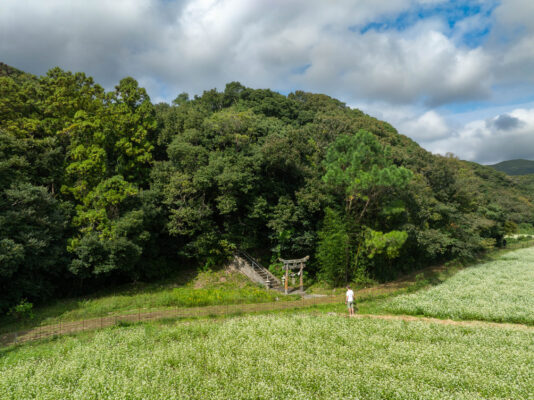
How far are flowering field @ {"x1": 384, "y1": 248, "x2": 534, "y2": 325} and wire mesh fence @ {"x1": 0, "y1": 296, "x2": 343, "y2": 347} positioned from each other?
5107 millimetres

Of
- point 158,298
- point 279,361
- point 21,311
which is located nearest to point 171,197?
point 158,298

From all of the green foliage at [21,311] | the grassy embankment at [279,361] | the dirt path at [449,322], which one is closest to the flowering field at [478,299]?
the dirt path at [449,322]

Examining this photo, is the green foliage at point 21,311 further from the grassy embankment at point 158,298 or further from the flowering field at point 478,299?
the flowering field at point 478,299

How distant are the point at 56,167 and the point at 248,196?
1527 cm

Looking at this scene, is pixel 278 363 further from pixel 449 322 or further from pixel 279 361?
pixel 449 322

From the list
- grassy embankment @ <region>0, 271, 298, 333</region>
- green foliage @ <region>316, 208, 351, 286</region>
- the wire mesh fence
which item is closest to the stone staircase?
grassy embankment @ <region>0, 271, 298, 333</region>

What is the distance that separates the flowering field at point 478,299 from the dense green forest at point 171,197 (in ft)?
11.7

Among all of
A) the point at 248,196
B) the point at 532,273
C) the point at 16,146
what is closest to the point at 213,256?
the point at 248,196

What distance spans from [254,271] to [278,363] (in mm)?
13019

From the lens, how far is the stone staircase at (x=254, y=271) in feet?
76.6

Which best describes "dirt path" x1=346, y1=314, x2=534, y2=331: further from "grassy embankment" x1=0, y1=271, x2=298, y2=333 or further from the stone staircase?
the stone staircase

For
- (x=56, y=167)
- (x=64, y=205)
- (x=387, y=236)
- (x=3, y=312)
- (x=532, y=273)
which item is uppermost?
(x=56, y=167)

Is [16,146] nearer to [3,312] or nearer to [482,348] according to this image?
[3,312]

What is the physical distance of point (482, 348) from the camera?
12.1 metres
